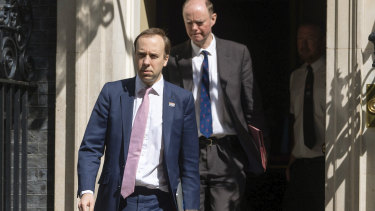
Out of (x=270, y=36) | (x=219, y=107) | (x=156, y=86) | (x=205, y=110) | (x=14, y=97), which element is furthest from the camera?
(x=270, y=36)

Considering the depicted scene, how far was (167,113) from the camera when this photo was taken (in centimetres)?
455

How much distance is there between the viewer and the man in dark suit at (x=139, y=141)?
4.48 m

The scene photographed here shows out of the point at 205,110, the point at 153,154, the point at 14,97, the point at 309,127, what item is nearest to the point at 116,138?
the point at 153,154

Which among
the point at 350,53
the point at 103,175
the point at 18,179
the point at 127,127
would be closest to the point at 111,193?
the point at 103,175

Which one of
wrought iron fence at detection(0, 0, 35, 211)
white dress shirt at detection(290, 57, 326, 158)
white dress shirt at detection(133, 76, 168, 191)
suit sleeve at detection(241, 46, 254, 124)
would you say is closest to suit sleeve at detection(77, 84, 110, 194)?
white dress shirt at detection(133, 76, 168, 191)

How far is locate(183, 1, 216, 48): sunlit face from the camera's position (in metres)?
5.47

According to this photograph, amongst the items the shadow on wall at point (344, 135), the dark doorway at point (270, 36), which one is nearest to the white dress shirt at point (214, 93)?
the shadow on wall at point (344, 135)

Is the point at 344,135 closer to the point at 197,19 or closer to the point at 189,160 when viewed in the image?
the point at 197,19

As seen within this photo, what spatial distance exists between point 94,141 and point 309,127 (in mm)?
2479

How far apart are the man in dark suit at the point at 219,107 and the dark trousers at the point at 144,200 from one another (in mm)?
1105

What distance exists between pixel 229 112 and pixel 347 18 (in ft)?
4.17

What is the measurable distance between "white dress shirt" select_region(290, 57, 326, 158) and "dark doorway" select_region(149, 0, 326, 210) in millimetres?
2316

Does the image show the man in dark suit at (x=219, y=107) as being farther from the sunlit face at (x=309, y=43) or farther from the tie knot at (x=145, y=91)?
the tie knot at (x=145, y=91)

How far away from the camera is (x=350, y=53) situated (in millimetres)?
6008
